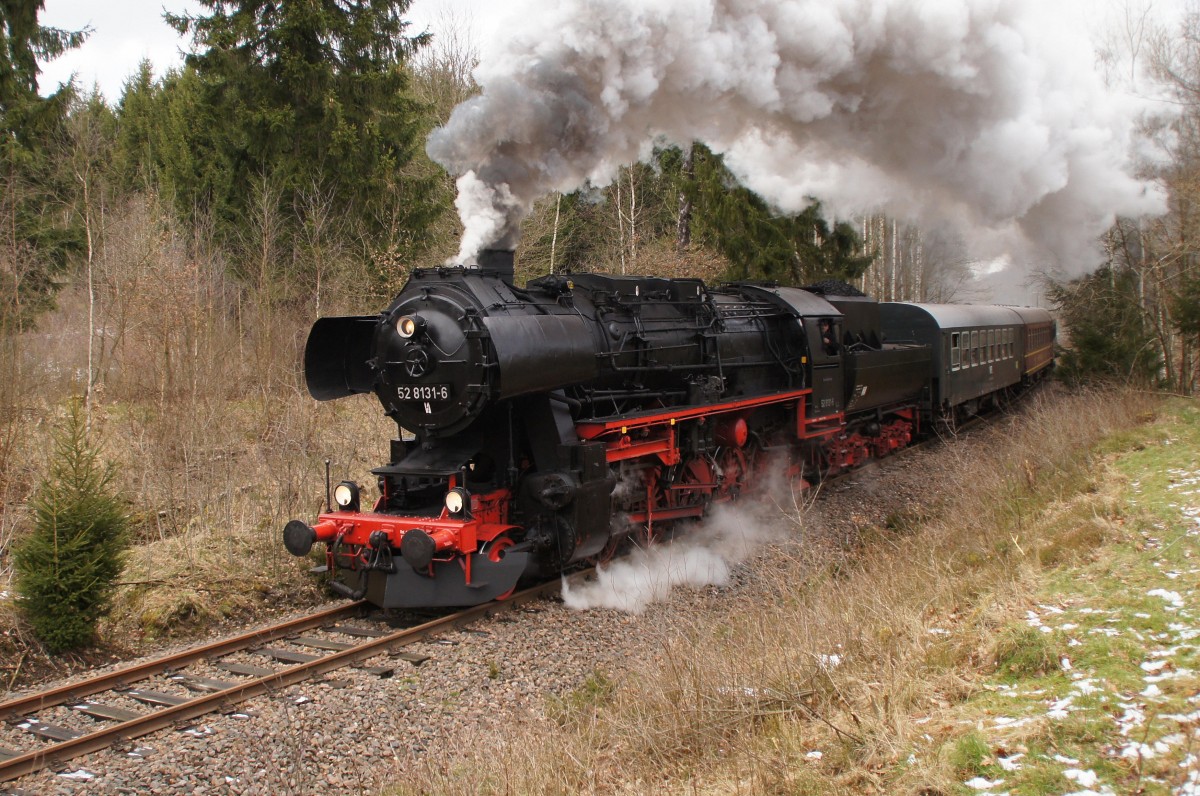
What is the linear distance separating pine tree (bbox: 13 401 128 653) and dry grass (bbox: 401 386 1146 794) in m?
3.74

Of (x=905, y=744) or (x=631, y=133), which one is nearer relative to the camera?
(x=905, y=744)

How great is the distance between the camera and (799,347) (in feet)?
38.8

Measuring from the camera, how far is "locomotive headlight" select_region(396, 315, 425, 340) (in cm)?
743

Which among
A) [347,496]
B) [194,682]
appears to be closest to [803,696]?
[194,682]

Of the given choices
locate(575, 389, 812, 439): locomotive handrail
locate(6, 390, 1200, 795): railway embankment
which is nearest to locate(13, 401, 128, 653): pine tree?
locate(6, 390, 1200, 795): railway embankment

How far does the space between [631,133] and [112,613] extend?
6911 mm

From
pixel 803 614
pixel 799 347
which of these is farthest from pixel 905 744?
pixel 799 347

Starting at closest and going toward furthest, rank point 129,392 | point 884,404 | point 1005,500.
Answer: point 1005,500 < point 129,392 < point 884,404

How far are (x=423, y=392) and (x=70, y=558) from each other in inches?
117

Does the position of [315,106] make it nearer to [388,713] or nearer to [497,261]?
[497,261]

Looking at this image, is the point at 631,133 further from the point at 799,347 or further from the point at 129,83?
the point at 129,83

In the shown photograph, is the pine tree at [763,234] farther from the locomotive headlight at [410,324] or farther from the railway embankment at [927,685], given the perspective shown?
the locomotive headlight at [410,324]

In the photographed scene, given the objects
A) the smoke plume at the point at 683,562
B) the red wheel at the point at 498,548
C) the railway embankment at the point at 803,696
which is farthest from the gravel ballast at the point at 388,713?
the red wheel at the point at 498,548

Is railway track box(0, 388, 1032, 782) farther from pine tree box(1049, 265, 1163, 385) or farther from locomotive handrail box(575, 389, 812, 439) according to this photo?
pine tree box(1049, 265, 1163, 385)
